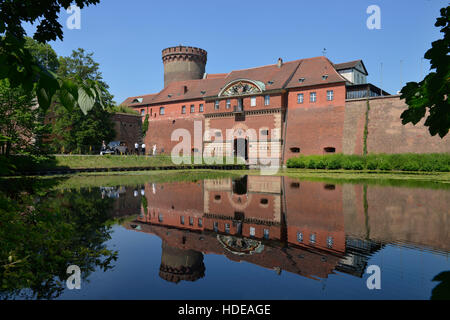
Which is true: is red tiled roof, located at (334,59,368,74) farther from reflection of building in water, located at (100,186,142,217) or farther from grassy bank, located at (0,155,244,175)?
reflection of building in water, located at (100,186,142,217)

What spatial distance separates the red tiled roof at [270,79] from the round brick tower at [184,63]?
144 inches

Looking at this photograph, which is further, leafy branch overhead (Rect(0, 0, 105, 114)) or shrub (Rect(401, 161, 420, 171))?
shrub (Rect(401, 161, 420, 171))

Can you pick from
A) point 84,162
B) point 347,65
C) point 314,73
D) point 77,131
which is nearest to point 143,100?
point 77,131

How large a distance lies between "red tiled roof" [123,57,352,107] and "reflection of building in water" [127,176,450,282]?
27940 millimetres

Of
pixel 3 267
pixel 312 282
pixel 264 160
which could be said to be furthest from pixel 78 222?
pixel 264 160

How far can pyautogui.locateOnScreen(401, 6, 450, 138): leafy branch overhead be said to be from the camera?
2539mm

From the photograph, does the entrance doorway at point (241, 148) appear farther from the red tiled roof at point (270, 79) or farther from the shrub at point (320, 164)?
the shrub at point (320, 164)

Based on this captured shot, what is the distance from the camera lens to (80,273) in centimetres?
389

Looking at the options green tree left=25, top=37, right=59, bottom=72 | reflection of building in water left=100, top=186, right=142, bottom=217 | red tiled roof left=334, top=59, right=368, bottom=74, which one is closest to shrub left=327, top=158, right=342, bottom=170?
red tiled roof left=334, top=59, right=368, bottom=74

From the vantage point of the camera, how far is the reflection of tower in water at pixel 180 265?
155 inches

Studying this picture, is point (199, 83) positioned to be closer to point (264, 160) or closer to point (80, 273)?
point (264, 160)

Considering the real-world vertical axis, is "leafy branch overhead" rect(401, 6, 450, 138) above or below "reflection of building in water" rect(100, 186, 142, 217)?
above

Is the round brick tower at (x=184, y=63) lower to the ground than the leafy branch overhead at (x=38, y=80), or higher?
higher

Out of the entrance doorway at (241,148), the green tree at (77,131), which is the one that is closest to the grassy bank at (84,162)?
the entrance doorway at (241,148)
